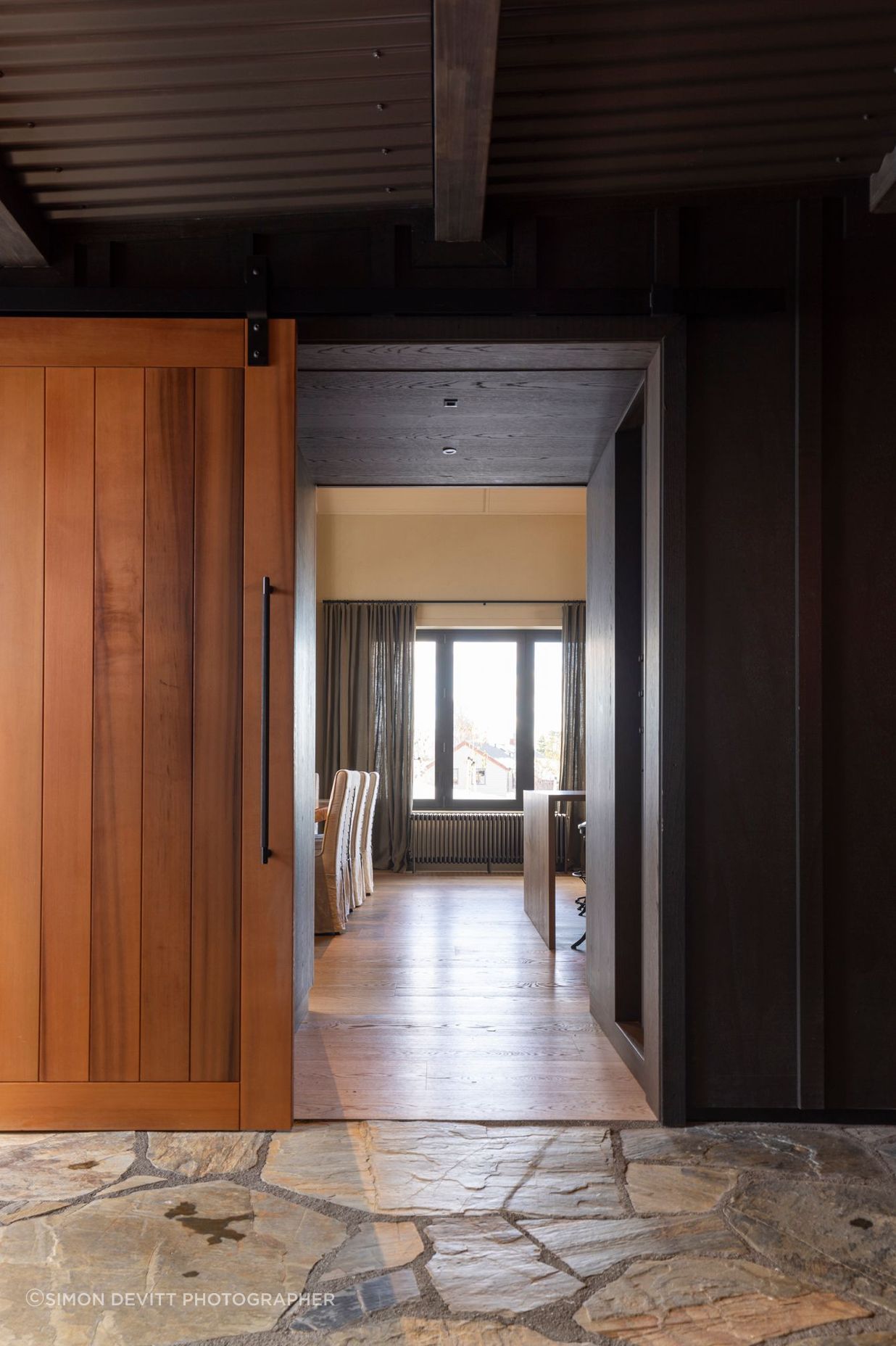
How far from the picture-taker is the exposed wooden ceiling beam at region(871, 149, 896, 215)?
2764 millimetres

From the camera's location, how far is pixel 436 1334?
181cm

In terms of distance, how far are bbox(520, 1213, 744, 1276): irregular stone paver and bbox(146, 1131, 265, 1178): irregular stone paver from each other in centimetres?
78

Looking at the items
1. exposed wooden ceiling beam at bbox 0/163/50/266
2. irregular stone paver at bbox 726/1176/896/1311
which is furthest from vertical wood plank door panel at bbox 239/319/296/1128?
irregular stone paver at bbox 726/1176/896/1311

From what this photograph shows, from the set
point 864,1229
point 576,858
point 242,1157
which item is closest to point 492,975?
point 242,1157

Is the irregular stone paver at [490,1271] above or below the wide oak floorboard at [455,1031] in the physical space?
above

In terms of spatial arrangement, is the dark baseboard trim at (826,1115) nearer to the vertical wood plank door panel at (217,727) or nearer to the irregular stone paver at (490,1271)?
the irregular stone paver at (490,1271)

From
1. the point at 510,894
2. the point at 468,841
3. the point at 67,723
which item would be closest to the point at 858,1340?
the point at 67,723

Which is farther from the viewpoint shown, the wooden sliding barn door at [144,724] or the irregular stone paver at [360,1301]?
the wooden sliding barn door at [144,724]

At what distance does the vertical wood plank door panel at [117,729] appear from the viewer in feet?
9.25

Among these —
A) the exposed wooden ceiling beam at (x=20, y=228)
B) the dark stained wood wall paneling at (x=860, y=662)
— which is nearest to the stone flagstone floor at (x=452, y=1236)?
the dark stained wood wall paneling at (x=860, y=662)

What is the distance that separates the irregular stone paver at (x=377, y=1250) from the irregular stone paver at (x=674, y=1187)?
53 centimetres

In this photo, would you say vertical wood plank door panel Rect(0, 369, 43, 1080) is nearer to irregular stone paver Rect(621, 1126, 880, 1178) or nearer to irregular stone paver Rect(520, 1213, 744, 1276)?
irregular stone paver Rect(520, 1213, 744, 1276)

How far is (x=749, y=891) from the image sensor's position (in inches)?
114

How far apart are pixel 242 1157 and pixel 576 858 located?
6.42 metres
